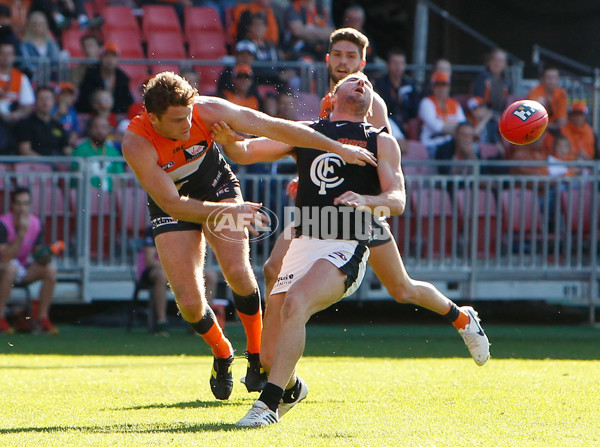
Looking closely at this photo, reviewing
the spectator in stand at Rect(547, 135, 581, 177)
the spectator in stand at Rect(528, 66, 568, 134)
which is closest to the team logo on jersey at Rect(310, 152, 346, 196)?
the spectator in stand at Rect(547, 135, 581, 177)

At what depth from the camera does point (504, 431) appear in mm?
4984

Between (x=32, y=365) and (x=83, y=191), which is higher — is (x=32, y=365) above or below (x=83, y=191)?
below

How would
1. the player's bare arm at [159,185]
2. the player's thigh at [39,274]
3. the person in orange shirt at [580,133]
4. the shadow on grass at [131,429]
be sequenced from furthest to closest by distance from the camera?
the person in orange shirt at [580,133] → the player's thigh at [39,274] → the player's bare arm at [159,185] → the shadow on grass at [131,429]

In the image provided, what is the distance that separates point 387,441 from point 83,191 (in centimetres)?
749

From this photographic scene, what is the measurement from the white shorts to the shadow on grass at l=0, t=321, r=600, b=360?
3.03 m

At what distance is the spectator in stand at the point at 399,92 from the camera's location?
13250 millimetres

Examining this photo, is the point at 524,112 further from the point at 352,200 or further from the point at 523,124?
the point at 352,200

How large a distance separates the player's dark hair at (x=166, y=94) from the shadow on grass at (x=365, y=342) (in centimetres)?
325

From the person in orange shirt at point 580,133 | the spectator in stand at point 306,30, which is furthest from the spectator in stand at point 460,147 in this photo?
the spectator in stand at point 306,30

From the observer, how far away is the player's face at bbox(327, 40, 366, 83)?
7113 mm

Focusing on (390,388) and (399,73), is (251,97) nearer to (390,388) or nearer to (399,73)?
(399,73)

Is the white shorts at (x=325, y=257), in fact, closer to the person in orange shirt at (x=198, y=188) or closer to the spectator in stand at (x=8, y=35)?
the person in orange shirt at (x=198, y=188)

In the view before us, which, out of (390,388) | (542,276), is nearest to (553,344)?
(542,276)

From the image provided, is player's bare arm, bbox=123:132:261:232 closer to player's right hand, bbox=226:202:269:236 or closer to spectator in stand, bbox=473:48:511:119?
player's right hand, bbox=226:202:269:236
